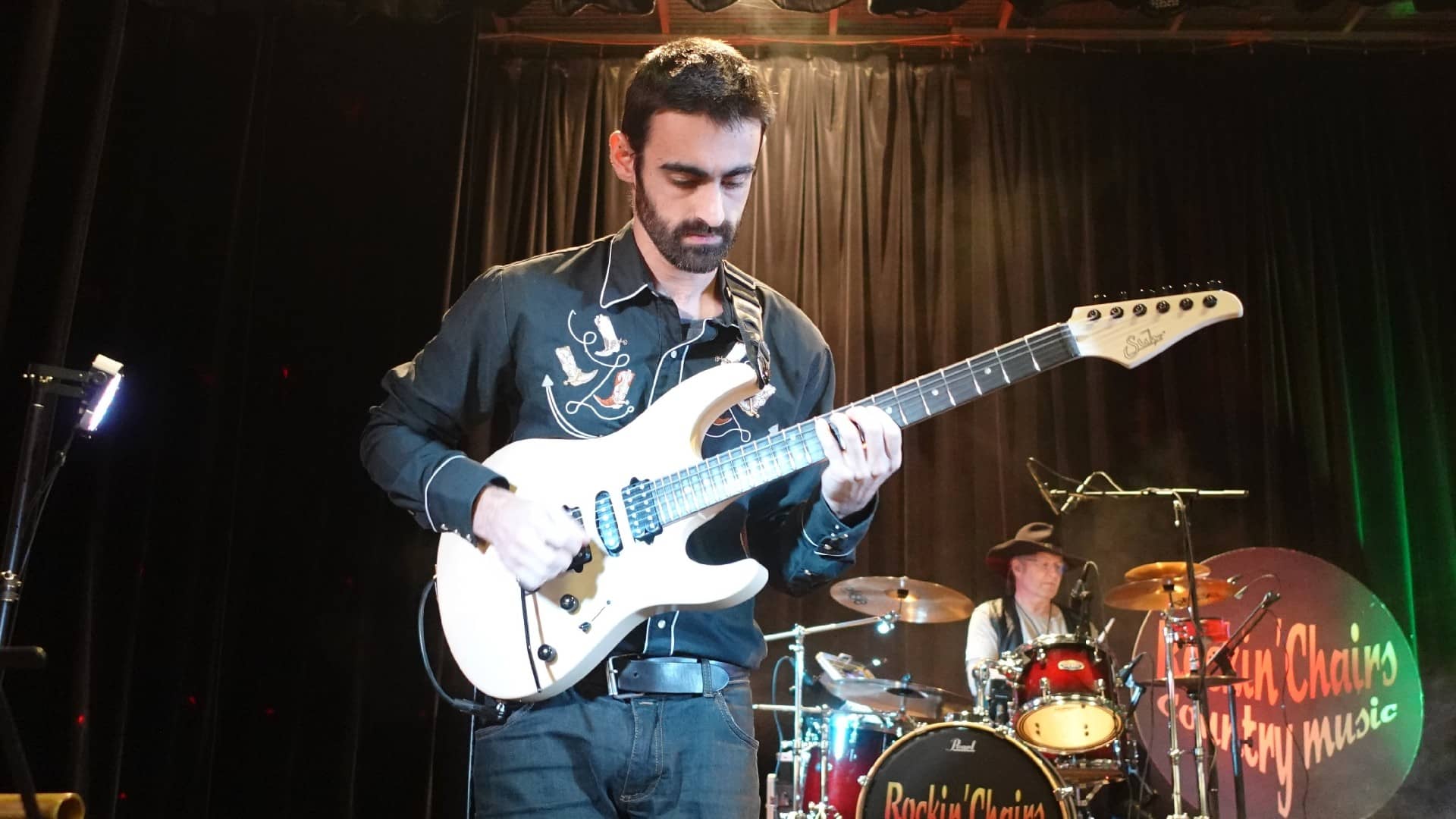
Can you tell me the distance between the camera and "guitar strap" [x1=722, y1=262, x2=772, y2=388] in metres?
2.35

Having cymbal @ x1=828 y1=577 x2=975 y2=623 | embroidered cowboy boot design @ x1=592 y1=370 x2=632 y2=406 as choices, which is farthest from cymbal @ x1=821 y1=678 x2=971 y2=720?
embroidered cowboy boot design @ x1=592 y1=370 x2=632 y2=406

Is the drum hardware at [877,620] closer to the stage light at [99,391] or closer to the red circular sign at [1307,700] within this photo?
the red circular sign at [1307,700]

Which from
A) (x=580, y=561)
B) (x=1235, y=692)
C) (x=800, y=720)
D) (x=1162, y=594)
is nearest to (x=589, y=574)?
(x=580, y=561)

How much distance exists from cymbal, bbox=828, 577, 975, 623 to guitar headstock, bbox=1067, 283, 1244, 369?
2720 millimetres

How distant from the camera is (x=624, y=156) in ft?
8.20

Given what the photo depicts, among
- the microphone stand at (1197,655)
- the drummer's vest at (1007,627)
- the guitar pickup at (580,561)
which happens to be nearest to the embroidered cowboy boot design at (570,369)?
the guitar pickup at (580,561)

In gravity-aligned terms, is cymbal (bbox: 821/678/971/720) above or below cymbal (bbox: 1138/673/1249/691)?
below

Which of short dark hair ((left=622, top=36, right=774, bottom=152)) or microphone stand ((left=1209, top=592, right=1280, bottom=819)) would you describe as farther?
microphone stand ((left=1209, top=592, right=1280, bottom=819))

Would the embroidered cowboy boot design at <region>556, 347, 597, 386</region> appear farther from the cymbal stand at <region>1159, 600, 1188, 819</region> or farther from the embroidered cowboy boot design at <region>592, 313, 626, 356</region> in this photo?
the cymbal stand at <region>1159, 600, 1188, 819</region>

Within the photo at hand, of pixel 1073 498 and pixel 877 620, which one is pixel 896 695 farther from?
pixel 1073 498

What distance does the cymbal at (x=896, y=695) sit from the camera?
15.6 feet

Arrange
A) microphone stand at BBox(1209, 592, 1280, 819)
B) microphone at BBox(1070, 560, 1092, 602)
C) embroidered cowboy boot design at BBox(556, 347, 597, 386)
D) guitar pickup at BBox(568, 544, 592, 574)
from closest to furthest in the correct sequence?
1. guitar pickup at BBox(568, 544, 592, 574)
2. embroidered cowboy boot design at BBox(556, 347, 597, 386)
3. microphone stand at BBox(1209, 592, 1280, 819)
4. microphone at BBox(1070, 560, 1092, 602)

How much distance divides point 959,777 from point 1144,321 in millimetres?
2697

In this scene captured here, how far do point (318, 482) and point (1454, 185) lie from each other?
5.87 metres
